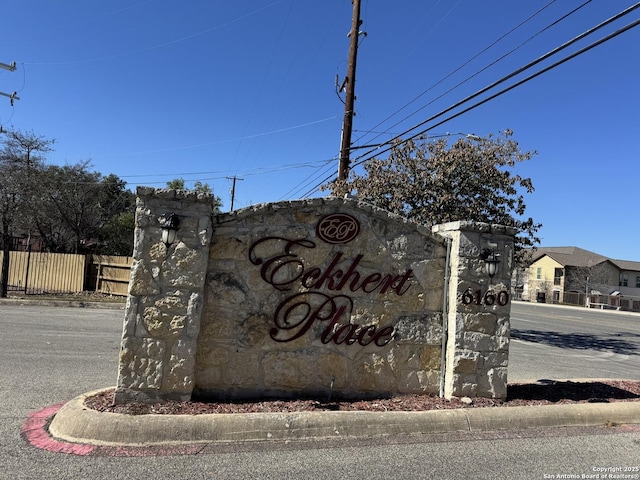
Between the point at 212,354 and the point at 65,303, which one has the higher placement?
the point at 212,354

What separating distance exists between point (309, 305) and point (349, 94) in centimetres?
1184

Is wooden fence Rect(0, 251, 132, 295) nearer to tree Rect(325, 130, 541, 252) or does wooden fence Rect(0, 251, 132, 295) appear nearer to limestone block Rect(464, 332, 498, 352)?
tree Rect(325, 130, 541, 252)

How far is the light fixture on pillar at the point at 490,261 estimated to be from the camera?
242 inches

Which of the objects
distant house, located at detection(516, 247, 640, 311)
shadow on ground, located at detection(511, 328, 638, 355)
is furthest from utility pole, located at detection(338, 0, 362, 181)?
distant house, located at detection(516, 247, 640, 311)

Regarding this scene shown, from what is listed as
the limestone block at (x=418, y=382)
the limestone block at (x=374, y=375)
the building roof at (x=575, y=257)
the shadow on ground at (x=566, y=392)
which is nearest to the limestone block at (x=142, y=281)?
the limestone block at (x=374, y=375)

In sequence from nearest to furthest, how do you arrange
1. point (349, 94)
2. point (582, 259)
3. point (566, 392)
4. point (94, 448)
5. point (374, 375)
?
point (94, 448), point (374, 375), point (566, 392), point (349, 94), point (582, 259)

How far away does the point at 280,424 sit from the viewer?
4.77 meters

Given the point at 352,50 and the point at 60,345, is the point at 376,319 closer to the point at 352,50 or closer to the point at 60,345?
the point at 60,345

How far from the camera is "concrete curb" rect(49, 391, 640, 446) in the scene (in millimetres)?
4438

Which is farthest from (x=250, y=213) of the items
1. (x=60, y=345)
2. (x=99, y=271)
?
(x=99, y=271)

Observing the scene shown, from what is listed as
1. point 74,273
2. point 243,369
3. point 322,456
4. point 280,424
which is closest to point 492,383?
point 322,456

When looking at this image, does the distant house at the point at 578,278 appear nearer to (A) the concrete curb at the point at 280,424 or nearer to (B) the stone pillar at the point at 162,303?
(A) the concrete curb at the point at 280,424

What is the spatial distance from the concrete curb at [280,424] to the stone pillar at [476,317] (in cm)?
53

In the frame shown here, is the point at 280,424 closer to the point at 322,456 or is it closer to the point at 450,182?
the point at 322,456
